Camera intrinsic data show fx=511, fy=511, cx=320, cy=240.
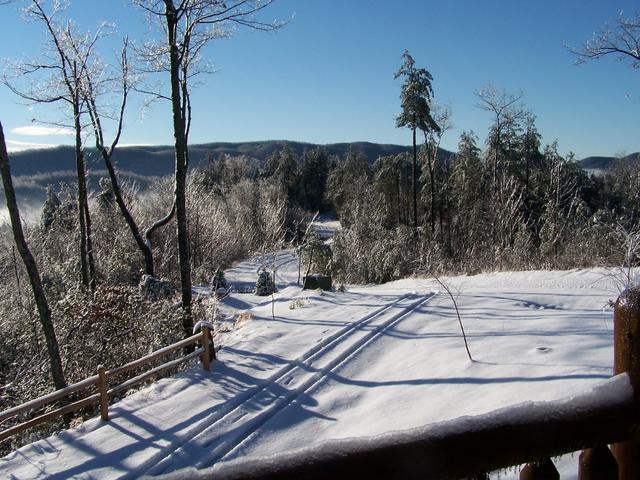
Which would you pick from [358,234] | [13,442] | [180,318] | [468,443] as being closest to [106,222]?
[358,234]

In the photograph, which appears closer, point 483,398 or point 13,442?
point 483,398

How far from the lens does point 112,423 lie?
7762 millimetres

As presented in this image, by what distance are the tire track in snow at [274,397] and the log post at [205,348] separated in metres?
1.60

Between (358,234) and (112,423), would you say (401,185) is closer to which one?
(358,234)

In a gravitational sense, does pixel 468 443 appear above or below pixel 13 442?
above

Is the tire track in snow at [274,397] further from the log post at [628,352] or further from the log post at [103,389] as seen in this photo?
the log post at [628,352]

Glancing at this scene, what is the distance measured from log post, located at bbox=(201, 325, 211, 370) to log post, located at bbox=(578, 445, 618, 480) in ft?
30.1

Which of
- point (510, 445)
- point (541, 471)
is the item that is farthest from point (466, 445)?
point (541, 471)

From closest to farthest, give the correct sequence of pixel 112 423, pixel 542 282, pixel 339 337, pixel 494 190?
1. pixel 112 423
2. pixel 339 337
3. pixel 542 282
4. pixel 494 190

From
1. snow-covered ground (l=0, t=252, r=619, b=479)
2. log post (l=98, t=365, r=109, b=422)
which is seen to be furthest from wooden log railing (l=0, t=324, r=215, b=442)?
snow-covered ground (l=0, t=252, r=619, b=479)

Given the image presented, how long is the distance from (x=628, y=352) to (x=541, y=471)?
41cm

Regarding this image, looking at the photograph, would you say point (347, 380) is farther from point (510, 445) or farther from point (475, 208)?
point (475, 208)

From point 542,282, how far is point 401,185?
46.6 meters

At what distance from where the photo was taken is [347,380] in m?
9.08
